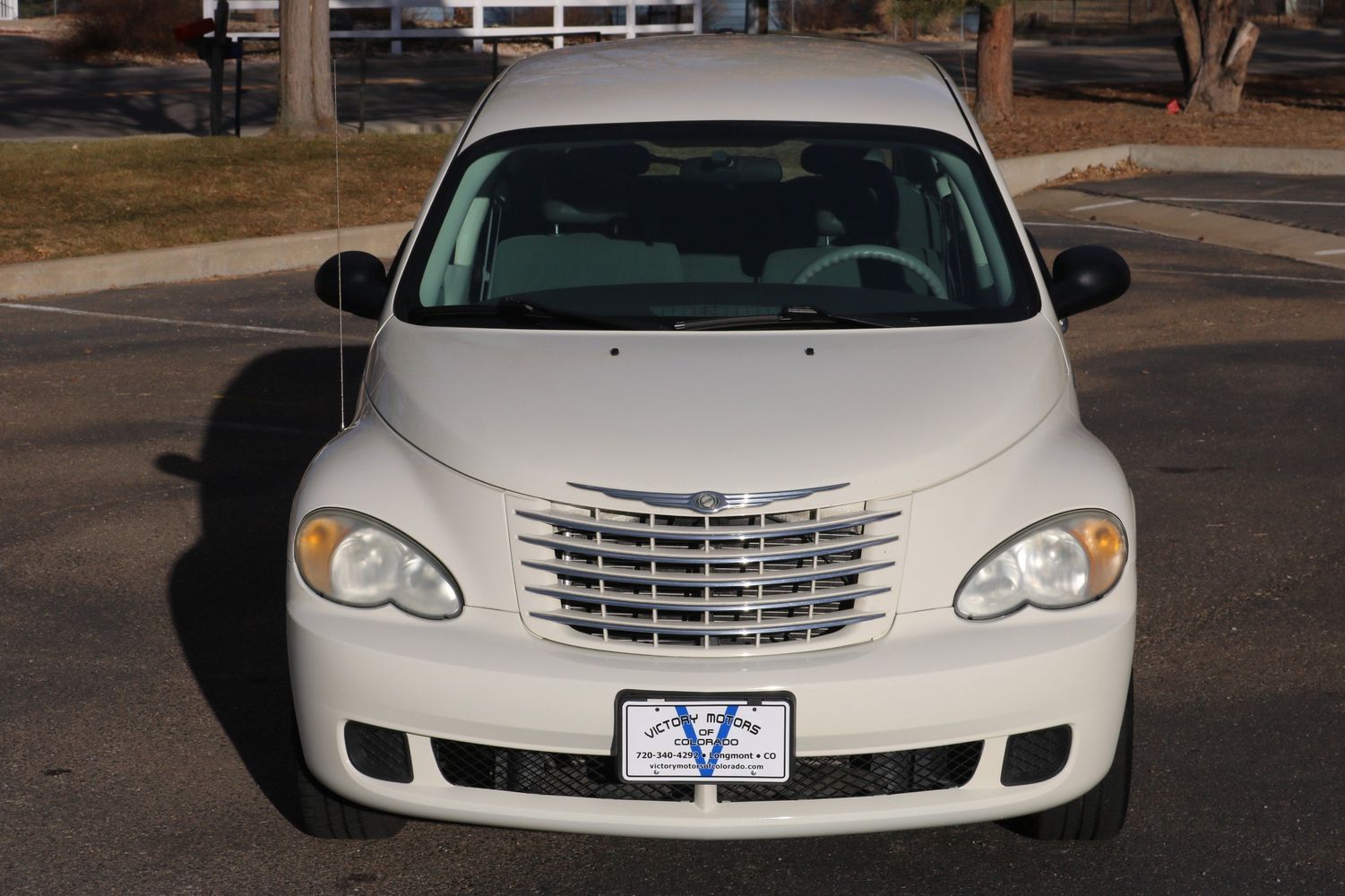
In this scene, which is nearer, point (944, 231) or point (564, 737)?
point (564, 737)

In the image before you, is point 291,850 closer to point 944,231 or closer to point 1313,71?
point 944,231

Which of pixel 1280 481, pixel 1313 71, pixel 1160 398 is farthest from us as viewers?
pixel 1313 71

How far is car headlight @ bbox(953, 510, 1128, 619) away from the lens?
3676mm

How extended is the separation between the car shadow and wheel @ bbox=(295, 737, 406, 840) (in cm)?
25

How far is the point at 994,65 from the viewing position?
23.2 m

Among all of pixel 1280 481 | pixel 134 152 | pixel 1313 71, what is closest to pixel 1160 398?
pixel 1280 481

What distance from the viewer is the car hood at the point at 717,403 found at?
369cm

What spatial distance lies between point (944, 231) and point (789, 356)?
3.51 feet

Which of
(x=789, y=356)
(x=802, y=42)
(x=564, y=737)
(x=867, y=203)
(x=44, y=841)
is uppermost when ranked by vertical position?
(x=802, y=42)

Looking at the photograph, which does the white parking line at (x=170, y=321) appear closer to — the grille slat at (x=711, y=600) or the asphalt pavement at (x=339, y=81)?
the grille slat at (x=711, y=600)

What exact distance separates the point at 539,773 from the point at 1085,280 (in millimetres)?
2272

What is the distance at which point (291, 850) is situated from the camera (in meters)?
4.08

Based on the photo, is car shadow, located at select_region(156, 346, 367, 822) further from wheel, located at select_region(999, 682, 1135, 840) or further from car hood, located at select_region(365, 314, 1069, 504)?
wheel, located at select_region(999, 682, 1135, 840)

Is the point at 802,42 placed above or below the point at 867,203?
above
